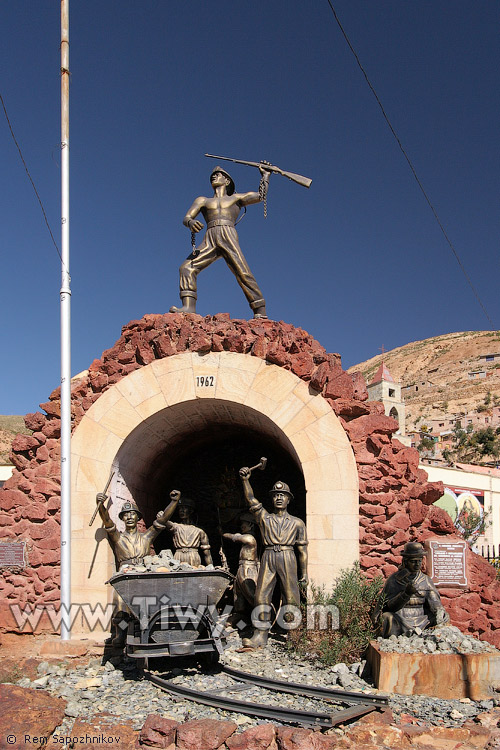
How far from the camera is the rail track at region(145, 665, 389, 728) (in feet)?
18.1

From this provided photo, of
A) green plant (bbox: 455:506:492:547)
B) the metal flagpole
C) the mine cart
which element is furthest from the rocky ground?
green plant (bbox: 455:506:492:547)

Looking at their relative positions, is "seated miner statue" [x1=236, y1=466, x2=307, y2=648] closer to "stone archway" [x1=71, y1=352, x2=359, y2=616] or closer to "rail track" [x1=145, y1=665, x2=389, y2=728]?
"stone archway" [x1=71, y1=352, x2=359, y2=616]

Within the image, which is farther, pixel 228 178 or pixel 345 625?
pixel 228 178

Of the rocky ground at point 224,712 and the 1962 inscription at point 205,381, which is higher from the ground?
the 1962 inscription at point 205,381

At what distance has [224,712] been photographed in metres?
5.89

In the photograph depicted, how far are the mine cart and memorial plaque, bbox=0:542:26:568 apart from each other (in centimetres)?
188

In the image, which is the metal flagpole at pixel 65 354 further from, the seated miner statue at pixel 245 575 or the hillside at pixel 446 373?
the hillside at pixel 446 373

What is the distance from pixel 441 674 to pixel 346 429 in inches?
124

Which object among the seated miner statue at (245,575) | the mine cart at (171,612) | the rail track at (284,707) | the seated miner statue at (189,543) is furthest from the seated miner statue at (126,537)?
the rail track at (284,707)

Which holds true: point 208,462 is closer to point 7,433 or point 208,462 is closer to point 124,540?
point 124,540

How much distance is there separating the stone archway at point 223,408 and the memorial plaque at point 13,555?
0.67 metres

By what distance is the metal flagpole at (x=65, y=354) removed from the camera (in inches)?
319

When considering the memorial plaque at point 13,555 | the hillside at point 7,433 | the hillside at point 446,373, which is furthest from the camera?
the hillside at point 446,373

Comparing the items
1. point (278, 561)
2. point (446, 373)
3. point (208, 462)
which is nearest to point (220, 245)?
point (208, 462)
